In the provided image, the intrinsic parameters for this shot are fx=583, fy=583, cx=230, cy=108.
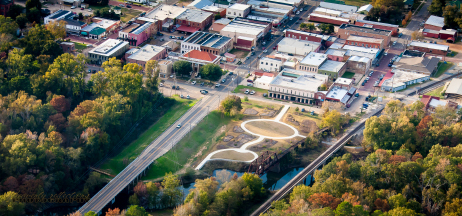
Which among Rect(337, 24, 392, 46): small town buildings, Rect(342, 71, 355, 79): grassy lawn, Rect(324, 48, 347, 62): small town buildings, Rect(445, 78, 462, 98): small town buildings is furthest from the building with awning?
Rect(445, 78, 462, 98): small town buildings

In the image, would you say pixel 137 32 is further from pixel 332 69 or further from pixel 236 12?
pixel 332 69

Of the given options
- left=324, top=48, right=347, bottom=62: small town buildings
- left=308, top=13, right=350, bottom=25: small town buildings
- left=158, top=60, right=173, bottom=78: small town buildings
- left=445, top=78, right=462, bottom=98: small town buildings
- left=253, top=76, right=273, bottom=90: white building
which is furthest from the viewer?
left=308, top=13, right=350, bottom=25: small town buildings

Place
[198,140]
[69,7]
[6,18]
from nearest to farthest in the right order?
[198,140] → [6,18] → [69,7]

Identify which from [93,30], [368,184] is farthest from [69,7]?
[368,184]

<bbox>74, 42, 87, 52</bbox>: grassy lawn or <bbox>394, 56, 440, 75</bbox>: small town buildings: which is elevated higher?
<bbox>394, 56, 440, 75</bbox>: small town buildings

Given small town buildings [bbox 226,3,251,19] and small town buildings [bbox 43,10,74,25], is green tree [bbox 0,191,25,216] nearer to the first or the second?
small town buildings [bbox 43,10,74,25]

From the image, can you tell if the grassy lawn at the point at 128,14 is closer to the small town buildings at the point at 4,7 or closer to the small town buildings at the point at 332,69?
the small town buildings at the point at 4,7

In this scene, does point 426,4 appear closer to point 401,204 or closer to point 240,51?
point 240,51
